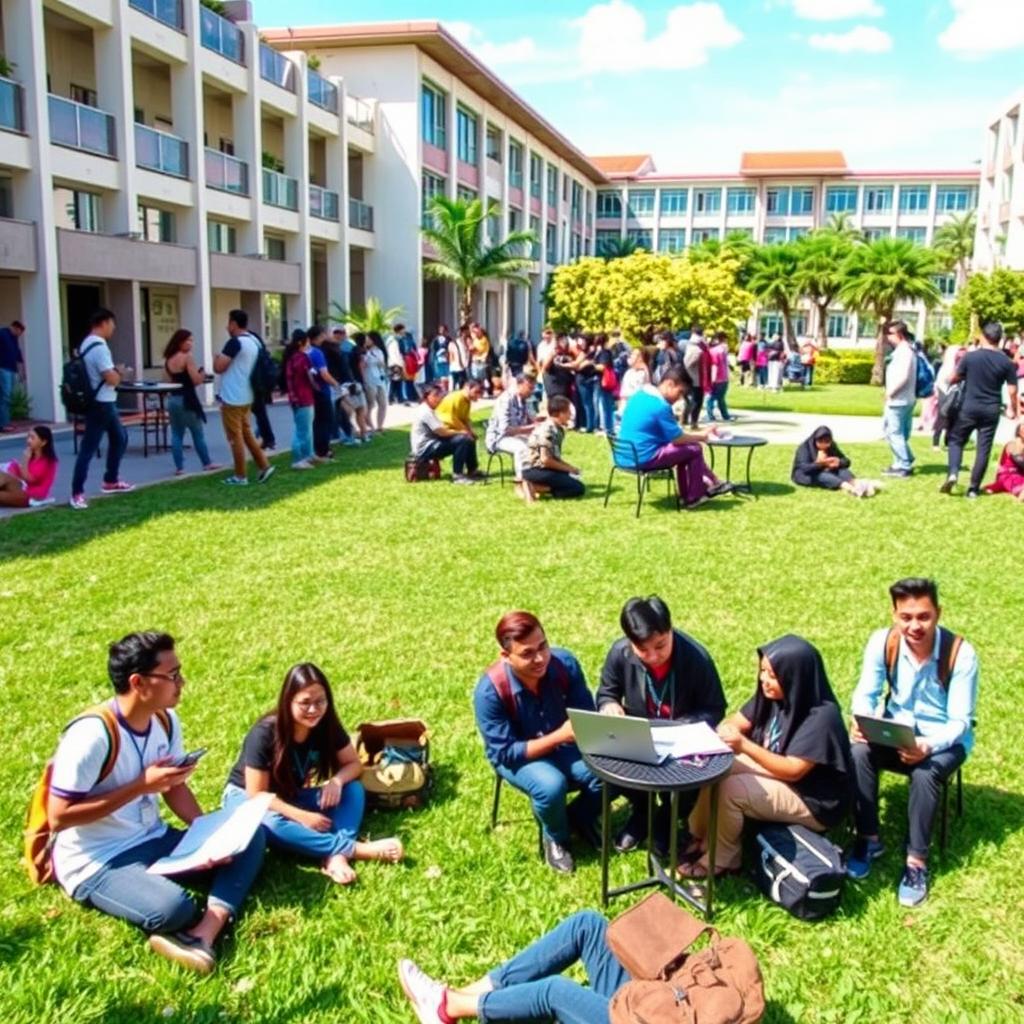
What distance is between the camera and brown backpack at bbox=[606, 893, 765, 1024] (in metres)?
2.57

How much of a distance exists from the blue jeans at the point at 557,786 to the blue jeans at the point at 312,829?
630mm

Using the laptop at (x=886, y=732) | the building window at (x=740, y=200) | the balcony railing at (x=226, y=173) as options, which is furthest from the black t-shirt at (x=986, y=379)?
the building window at (x=740, y=200)

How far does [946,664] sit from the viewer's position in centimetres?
402

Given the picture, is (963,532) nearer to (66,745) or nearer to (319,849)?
(319,849)

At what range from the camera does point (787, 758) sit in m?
3.79

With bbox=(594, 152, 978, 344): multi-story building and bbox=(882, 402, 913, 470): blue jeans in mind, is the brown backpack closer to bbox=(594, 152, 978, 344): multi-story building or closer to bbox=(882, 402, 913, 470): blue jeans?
bbox=(882, 402, 913, 470): blue jeans

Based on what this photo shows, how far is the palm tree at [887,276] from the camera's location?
40.6m

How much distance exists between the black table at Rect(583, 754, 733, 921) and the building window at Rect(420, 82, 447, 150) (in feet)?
104

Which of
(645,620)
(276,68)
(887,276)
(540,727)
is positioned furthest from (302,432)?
(887,276)

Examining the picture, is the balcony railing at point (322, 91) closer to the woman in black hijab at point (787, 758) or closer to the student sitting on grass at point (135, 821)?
the student sitting on grass at point (135, 821)

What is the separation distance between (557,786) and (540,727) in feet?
0.96

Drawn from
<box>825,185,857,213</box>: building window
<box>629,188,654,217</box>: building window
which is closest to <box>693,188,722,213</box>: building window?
<box>629,188,654,217</box>: building window

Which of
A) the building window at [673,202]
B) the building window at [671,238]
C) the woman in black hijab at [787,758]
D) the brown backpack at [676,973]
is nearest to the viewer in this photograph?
the brown backpack at [676,973]

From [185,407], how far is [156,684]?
9.40 meters
